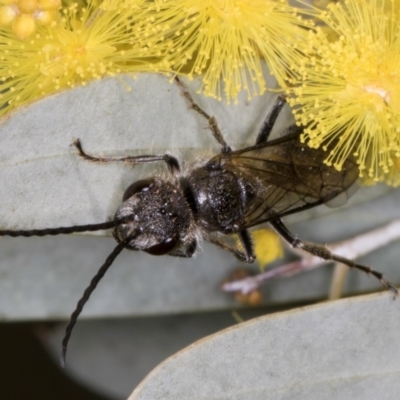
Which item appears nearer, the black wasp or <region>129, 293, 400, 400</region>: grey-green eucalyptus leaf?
<region>129, 293, 400, 400</region>: grey-green eucalyptus leaf

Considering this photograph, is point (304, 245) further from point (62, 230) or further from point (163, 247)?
point (62, 230)

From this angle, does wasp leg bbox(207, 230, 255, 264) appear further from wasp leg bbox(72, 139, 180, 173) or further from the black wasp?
wasp leg bbox(72, 139, 180, 173)

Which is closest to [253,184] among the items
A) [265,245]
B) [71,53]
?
[265,245]

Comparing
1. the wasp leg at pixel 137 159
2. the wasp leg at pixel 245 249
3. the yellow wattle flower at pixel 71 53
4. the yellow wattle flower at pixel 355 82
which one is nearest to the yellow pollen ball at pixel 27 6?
the yellow wattle flower at pixel 71 53

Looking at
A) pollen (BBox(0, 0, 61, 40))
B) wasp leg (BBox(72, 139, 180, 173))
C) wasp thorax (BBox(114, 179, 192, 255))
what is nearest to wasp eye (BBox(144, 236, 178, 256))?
wasp thorax (BBox(114, 179, 192, 255))

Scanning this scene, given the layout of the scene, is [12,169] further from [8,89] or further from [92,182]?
[8,89]
